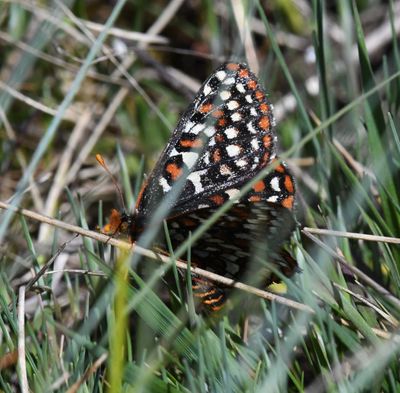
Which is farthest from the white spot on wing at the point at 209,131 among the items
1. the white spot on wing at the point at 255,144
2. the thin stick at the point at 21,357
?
the thin stick at the point at 21,357

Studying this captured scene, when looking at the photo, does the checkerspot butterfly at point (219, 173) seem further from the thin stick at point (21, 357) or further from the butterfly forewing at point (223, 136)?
the thin stick at point (21, 357)

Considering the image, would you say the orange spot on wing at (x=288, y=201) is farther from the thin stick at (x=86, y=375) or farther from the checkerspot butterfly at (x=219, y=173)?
the thin stick at (x=86, y=375)

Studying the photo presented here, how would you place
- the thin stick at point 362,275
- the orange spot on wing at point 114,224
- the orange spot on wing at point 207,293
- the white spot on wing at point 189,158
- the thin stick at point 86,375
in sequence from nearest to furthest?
the thin stick at point 86,375 → the thin stick at point 362,275 → the orange spot on wing at point 207,293 → the orange spot on wing at point 114,224 → the white spot on wing at point 189,158

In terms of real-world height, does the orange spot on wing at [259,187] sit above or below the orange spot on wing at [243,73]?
below

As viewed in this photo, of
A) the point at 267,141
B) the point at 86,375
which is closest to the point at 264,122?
the point at 267,141

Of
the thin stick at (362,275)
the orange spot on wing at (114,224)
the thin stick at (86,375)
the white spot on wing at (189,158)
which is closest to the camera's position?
the thin stick at (86,375)

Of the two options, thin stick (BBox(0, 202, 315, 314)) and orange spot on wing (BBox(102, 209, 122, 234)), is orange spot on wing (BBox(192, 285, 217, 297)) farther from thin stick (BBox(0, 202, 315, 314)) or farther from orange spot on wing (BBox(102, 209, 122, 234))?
orange spot on wing (BBox(102, 209, 122, 234))

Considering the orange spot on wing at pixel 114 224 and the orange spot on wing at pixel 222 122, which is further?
the orange spot on wing at pixel 222 122

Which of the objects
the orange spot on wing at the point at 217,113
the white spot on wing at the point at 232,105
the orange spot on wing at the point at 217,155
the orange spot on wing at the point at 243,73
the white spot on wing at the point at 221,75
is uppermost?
the orange spot on wing at the point at 243,73

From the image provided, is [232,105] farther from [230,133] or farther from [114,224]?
[114,224]
